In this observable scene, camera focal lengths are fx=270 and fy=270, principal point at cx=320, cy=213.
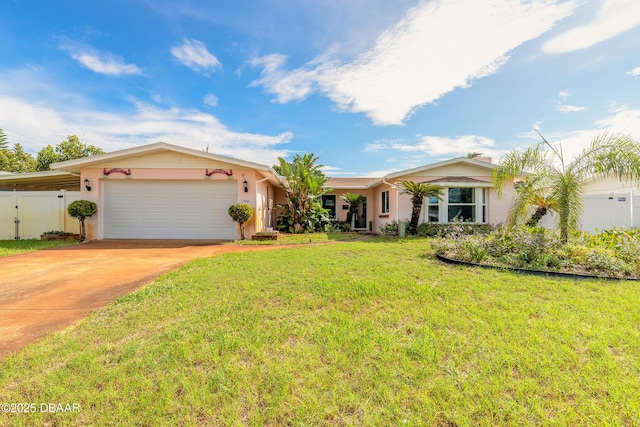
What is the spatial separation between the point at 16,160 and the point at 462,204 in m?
39.2

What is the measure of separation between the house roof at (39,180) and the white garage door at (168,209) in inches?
121

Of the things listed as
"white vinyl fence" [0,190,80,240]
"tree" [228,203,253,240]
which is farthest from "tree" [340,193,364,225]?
"white vinyl fence" [0,190,80,240]

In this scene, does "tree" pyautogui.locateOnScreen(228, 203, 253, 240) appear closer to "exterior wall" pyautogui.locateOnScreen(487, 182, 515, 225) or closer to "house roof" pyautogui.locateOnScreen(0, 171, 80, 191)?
"house roof" pyautogui.locateOnScreen(0, 171, 80, 191)

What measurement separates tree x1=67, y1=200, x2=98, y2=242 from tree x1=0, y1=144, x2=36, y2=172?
77.1ft

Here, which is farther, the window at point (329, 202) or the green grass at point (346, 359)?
the window at point (329, 202)

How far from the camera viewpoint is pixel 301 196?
14117 mm

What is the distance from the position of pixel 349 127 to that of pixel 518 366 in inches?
650

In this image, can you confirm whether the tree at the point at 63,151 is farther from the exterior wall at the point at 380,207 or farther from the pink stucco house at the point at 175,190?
the exterior wall at the point at 380,207

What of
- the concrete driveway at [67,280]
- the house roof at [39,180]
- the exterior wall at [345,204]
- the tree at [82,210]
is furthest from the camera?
the exterior wall at [345,204]

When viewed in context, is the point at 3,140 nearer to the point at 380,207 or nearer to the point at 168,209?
the point at 168,209

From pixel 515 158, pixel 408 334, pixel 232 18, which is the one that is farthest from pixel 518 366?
pixel 232 18

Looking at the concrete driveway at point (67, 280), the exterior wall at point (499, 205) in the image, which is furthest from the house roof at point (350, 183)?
the concrete driveway at point (67, 280)

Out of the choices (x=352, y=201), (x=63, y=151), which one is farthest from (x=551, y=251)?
(x=63, y=151)

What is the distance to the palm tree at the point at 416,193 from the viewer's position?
11.4m
